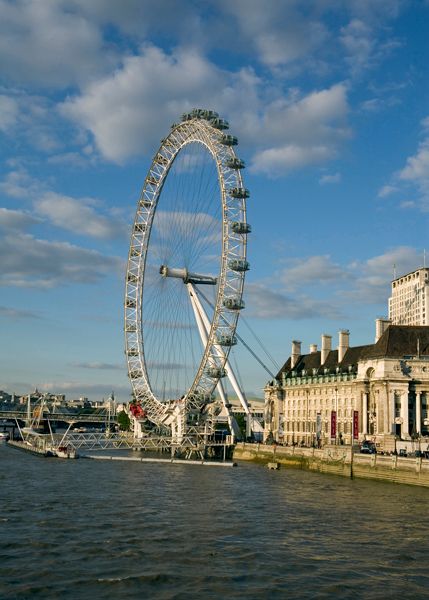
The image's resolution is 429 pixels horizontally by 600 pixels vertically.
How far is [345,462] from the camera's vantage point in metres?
66.1

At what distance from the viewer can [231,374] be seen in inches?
3561

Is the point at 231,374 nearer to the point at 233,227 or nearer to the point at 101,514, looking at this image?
the point at 233,227

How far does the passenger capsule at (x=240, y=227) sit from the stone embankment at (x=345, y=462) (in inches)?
858

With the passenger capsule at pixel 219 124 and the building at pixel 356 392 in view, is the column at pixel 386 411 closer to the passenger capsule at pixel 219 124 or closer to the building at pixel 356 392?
the building at pixel 356 392

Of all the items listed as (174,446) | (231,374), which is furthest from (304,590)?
(231,374)

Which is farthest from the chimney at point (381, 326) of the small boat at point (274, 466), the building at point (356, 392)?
the small boat at point (274, 466)

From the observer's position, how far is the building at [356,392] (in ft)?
270

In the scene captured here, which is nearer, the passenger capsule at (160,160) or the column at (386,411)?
the column at (386,411)

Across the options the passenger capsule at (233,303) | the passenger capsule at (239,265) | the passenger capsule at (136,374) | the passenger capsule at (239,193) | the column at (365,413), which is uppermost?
the passenger capsule at (239,193)

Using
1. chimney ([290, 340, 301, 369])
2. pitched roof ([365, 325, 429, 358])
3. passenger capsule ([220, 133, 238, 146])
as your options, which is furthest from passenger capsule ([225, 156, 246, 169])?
chimney ([290, 340, 301, 369])

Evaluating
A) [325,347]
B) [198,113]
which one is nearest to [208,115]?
[198,113]

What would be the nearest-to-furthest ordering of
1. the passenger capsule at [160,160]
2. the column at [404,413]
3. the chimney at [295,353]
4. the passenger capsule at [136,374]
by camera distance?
the column at [404,413], the passenger capsule at [160,160], the passenger capsule at [136,374], the chimney at [295,353]

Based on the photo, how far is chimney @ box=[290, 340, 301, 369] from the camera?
113625mm

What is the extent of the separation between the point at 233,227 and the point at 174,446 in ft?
82.6
